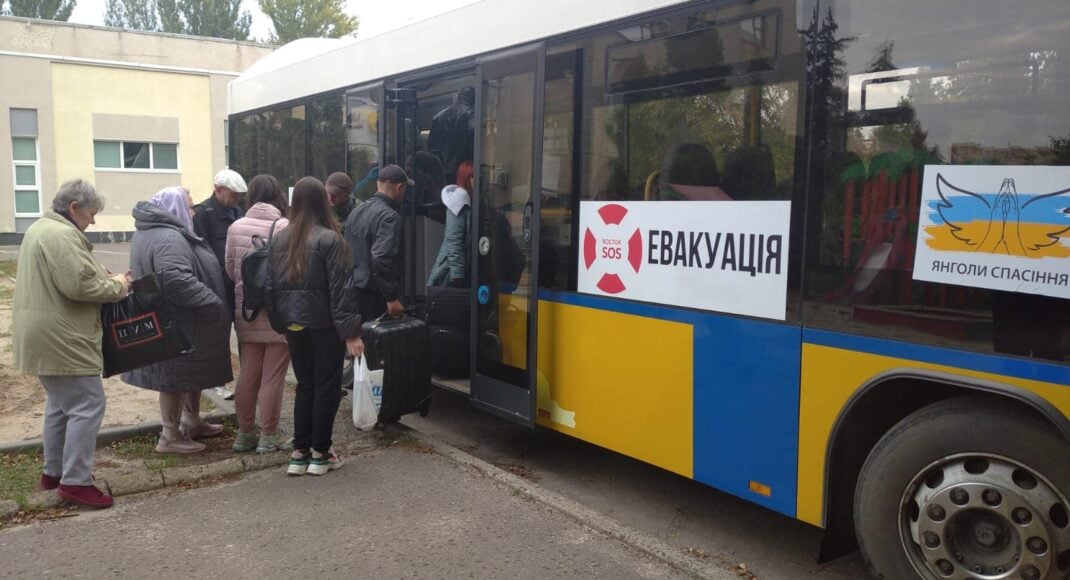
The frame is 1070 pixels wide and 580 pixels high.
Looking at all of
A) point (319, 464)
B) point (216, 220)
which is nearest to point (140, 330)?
point (319, 464)

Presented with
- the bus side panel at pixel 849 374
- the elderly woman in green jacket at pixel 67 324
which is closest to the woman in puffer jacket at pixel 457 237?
the elderly woman in green jacket at pixel 67 324

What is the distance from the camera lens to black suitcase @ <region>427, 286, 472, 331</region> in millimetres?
5863

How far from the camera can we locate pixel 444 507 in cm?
451

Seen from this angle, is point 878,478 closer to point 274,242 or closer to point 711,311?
point 711,311

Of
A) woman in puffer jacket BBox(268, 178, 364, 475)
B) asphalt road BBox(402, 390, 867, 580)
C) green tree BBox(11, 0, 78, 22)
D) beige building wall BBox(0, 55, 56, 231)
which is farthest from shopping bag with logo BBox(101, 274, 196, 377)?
green tree BBox(11, 0, 78, 22)

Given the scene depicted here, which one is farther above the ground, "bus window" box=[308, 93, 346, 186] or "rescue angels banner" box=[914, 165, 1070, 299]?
"bus window" box=[308, 93, 346, 186]

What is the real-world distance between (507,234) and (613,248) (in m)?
0.99

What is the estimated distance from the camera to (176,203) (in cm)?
522

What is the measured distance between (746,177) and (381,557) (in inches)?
94.9

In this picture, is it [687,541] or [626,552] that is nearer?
[626,552]

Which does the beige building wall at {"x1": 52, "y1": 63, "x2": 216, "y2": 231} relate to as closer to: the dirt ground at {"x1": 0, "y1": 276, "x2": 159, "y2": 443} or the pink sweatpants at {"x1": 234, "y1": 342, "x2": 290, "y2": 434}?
the dirt ground at {"x1": 0, "y1": 276, "x2": 159, "y2": 443}

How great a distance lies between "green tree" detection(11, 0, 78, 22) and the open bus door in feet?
182

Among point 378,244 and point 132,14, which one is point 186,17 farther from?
point 378,244

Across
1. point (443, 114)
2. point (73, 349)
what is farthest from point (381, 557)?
point (443, 114)
